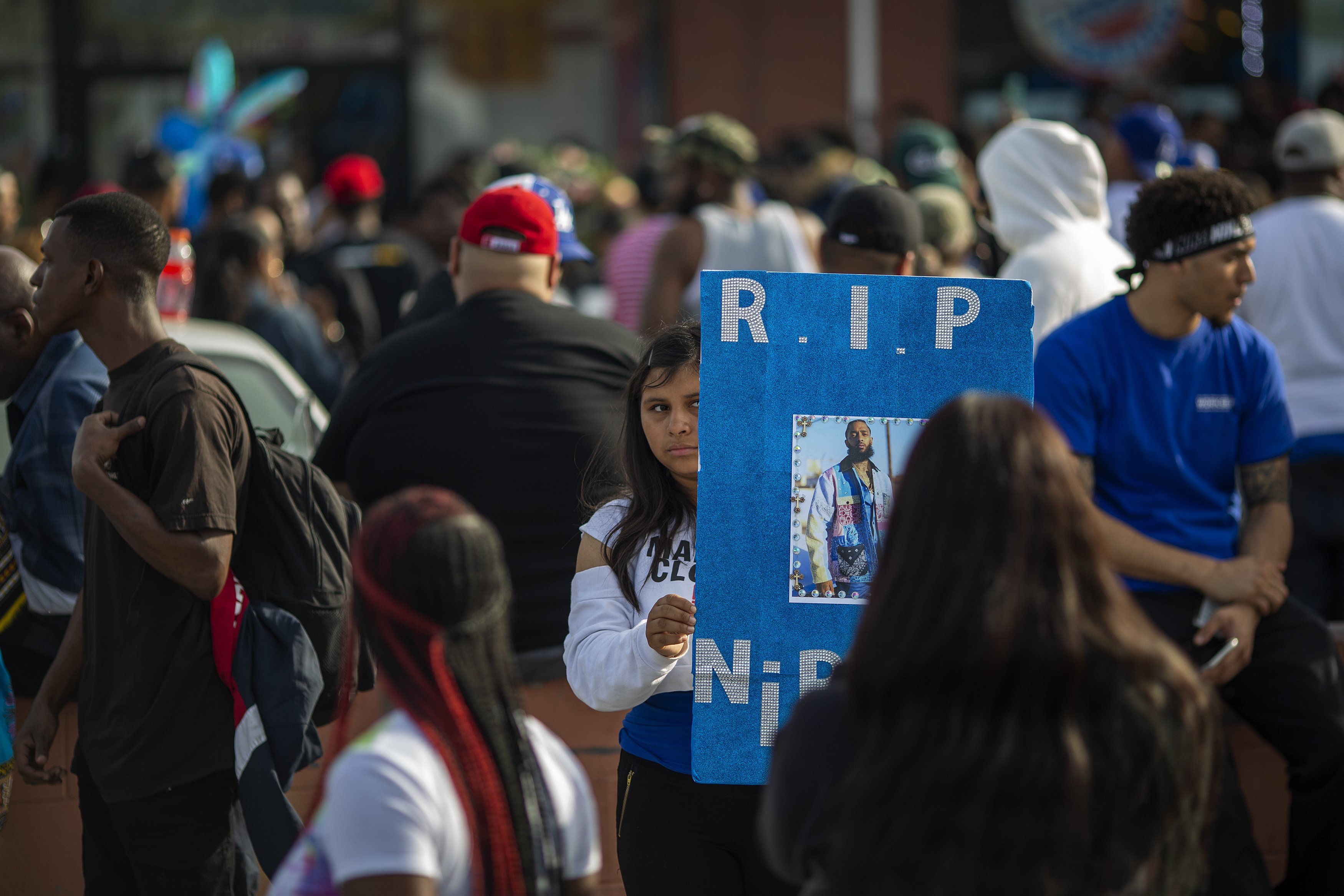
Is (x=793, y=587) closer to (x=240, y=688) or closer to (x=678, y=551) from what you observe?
(x=678, y=551)

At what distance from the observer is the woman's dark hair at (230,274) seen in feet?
21.2

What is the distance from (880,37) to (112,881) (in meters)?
12.0

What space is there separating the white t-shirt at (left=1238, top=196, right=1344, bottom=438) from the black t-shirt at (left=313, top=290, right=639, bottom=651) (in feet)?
8.79

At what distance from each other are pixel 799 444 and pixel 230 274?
4.48 m

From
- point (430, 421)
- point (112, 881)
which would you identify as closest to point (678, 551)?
point (430, 421)

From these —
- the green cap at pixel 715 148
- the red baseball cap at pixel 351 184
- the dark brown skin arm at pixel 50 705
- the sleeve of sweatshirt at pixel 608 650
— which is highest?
the red baseball cap at pixel 351 184

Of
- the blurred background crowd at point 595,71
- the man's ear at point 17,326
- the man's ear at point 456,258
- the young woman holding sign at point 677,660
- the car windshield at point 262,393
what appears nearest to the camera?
the young woman holding sign at point 677,660

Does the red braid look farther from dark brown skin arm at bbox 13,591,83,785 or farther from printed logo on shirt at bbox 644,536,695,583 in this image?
dark brown skin arm at bbox 13,591,83,785

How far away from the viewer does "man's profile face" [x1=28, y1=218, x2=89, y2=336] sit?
3.13 m

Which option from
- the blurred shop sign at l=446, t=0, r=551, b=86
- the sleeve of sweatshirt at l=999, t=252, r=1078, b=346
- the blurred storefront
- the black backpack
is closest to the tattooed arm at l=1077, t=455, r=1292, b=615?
the sleeve of sweatshirt at l=999, t=252, r=1078, b=346

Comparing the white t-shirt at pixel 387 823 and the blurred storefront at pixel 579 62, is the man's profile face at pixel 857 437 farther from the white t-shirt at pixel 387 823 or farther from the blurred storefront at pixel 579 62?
the blurred storefront at pixel 579 62

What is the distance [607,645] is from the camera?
2.63 metres

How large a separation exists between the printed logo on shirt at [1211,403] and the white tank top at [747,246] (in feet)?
8.37

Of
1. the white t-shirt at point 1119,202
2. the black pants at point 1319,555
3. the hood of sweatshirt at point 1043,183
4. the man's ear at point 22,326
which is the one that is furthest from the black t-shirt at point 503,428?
the white t-shirt at point 1119,202
